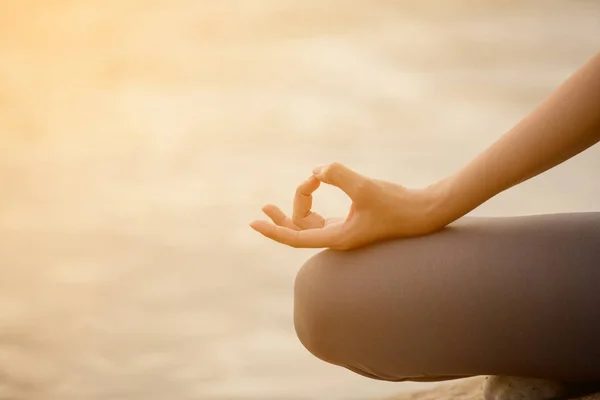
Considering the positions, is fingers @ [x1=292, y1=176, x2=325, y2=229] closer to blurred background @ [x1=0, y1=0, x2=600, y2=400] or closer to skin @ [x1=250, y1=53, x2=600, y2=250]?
skin @ [x1=250, y1=53, x2=600, y2=250]

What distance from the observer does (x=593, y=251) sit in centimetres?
61

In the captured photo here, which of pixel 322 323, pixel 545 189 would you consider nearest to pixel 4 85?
pixel 545 189

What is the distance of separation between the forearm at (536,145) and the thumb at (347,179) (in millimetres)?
62

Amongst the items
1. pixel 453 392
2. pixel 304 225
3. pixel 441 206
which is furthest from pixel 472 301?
pixel 453 392

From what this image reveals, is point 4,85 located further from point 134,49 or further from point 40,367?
point 40,367

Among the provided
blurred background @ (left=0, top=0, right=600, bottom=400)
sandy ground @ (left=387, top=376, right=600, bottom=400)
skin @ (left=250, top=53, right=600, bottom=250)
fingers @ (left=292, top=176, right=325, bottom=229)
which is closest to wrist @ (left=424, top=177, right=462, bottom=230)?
skin @ (left=250, top=53, right=600, bottom=250)

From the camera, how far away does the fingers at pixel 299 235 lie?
26.1 inches

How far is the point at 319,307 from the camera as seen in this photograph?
65 cm

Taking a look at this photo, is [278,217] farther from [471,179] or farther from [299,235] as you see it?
[471,179]

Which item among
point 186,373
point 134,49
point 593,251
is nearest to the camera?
point 593,251

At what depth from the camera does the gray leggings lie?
0.60 metres

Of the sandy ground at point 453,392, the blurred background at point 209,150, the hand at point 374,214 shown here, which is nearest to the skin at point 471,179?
the hand at point 374,214

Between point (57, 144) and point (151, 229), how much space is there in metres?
0.38

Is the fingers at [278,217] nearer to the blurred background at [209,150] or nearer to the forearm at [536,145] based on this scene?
the forearm at [536,145]
